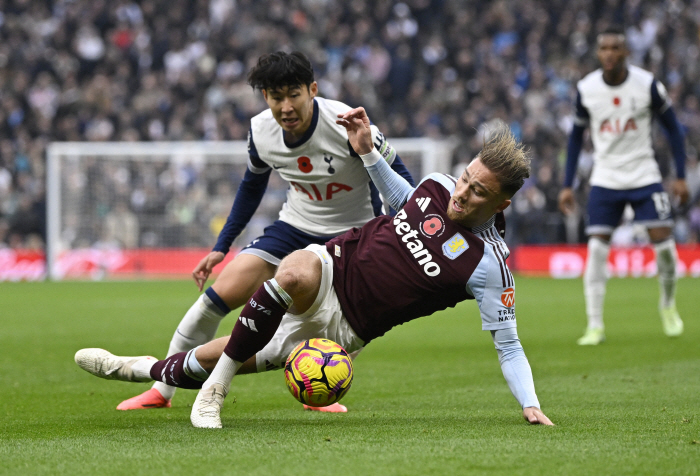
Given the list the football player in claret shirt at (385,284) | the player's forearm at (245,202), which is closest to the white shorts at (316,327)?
the football player in claret shirt at (385,284)

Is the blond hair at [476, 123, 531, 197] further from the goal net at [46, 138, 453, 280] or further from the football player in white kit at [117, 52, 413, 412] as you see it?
the goal net at [46, 138, 453, 280]

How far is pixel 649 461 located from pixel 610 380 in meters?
2.83

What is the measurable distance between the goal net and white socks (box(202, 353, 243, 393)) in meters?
14.1

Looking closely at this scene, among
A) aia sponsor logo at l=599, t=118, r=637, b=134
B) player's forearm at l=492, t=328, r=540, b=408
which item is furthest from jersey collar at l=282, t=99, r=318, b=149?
aia sponsor logo at l=599, t=118, r=637, b=134

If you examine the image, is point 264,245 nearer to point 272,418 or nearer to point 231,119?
point 272,418

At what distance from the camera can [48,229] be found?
19.5 meters

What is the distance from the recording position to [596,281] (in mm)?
8391

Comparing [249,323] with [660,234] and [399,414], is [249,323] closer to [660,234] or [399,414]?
[399,414]

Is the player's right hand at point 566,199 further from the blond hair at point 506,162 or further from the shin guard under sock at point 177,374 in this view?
the shin guard under sock at point 177,374

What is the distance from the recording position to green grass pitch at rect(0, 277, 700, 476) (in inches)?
135

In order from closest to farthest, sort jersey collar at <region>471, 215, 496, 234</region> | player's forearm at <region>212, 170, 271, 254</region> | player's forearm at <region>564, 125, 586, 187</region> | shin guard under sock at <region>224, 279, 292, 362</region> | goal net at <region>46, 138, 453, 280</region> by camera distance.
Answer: shin guard under sock at <region>224, 279, 292, 362</region>, jersey collar at <region>471, 215, 496, 234</region>, player's forearm at <region>212, 170, 271, 254</region>, player's forearm at <region>564, 125, 586, 187</region>, goal net at <region>46, 138, 453, 280</region>

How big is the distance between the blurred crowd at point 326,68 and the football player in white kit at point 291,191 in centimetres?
1349

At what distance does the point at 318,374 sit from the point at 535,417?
101cm

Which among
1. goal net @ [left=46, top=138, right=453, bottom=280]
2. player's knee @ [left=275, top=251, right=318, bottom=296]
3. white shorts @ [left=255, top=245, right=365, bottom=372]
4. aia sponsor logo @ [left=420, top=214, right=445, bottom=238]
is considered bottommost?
goal net @ [left=46, top=138, right=453, bottom=280]
